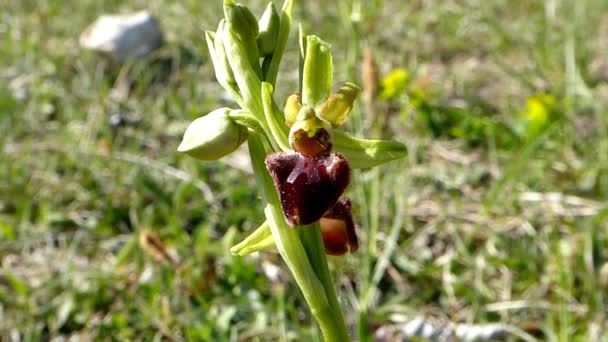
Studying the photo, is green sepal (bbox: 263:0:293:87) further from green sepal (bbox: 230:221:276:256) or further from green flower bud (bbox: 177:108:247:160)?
green sepal (bbox: 230:221:276:256)

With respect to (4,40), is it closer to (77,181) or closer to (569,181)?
(77,181)

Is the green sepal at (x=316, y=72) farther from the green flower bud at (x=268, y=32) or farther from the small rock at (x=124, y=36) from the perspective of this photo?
the small rock at (x=124, y=36)

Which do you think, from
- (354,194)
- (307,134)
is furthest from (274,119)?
(354,194)

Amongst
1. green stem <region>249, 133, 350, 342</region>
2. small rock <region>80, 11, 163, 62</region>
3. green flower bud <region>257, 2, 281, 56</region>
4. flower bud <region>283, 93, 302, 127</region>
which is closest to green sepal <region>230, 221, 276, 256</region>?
green stem <region>249, 133, 350, 342</region>

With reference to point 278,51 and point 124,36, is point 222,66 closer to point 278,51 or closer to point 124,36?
point 278,51

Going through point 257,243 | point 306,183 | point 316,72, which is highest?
point 316,72

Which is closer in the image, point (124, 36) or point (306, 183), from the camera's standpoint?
point (306, 183)

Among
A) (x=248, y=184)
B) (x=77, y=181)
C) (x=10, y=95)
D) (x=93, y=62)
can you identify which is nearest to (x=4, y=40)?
(x=93, y=62)
